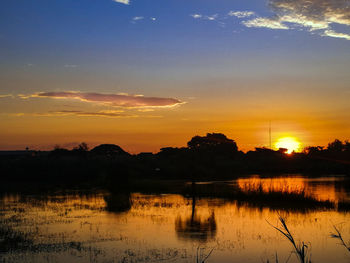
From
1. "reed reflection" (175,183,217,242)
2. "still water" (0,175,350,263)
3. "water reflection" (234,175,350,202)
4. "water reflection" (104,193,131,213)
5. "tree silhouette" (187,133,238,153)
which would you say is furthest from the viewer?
"tree silhouette" (187,133,238,153)

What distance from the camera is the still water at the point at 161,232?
1527cm

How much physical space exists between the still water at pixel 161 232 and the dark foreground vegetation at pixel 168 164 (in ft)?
46.0

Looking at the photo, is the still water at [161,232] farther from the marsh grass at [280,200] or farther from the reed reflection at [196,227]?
the marsh grass at [280,200]

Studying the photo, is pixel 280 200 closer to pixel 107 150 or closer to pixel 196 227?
pixel 196 227

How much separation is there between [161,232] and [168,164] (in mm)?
49444

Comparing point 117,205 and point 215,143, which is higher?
point 215,143

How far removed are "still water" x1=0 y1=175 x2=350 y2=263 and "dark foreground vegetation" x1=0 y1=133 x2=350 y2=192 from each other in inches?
553

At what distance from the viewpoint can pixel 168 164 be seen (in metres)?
69.1

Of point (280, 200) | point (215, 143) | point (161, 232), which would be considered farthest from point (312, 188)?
point (215, 143)

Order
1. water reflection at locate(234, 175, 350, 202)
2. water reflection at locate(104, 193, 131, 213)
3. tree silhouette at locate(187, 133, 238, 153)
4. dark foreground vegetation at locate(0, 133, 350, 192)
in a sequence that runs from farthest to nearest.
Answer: tree silhouette at locate(187, 133, 238, 153) < dark foreground vegetation at locate(0, 133, 350, 192) < water reflection at locate(234, 175, 350, 202) < water reflection at locate(104, 193, 131, 213)

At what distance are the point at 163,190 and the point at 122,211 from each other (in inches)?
652

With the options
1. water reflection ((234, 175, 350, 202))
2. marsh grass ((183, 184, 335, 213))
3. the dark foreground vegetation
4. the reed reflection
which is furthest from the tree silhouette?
the reed reflection

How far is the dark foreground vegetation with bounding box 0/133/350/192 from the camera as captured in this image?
178ft

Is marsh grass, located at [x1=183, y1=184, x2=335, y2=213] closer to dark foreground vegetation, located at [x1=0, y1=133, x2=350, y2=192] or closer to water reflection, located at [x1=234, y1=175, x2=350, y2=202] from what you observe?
water reflection, located at [x1=234, y1=175, x2=350, y2=202]
